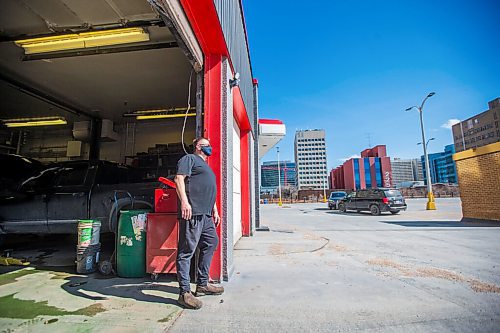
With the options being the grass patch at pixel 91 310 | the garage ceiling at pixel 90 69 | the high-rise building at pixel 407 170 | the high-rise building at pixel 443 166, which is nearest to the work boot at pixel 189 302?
the grass patch at pixel 91 310

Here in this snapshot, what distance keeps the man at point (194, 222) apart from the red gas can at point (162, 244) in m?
0.65

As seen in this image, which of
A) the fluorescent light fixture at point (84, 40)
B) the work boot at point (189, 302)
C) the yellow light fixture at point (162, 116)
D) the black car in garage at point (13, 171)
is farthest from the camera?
the yellow light fixture at point (162, 116)

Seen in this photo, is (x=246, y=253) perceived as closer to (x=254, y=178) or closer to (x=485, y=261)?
(x=254, y=178)

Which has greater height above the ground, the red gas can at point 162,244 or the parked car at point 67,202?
the parked car at point 67,202

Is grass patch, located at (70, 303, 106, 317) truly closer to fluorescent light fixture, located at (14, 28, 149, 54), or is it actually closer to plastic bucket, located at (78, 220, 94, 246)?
plastic bucket, located at (78, 220, 94, 246)

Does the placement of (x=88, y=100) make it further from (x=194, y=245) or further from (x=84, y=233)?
(x=194, y=245)

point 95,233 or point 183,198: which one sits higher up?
point 183,198

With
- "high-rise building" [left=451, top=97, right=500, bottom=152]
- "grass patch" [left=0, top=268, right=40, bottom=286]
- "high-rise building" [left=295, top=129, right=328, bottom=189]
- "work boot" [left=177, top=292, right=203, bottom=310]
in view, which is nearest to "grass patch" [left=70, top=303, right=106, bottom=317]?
"work boot" [left=177, top=292, right=203, bottom=310]

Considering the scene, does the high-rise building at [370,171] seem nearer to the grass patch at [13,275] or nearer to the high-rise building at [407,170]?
the grass patch at [13,275]

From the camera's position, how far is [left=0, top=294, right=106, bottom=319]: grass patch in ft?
7.57

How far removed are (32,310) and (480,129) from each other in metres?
95.9

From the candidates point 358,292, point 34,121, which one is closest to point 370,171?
point 358,292

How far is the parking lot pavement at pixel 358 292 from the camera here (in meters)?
2.10

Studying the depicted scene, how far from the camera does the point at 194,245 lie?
262 cm
